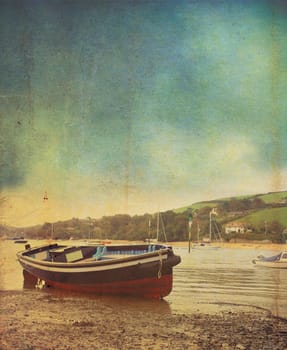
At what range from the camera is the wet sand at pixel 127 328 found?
15.9ft

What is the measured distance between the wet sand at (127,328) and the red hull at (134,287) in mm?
139

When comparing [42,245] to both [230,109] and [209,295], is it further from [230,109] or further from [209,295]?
[230,109]

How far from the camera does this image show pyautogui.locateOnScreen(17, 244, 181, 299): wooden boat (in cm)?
536

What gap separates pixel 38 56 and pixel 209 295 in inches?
111

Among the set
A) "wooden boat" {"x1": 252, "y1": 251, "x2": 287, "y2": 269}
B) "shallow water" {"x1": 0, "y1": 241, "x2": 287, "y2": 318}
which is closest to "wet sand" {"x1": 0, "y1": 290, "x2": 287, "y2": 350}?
"shallow water" {"x1": 0, "y1": 241, "x2": 287, "y2": 318}

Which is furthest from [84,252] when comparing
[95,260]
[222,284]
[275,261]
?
[275,261]

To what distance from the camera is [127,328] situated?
16.5 ft

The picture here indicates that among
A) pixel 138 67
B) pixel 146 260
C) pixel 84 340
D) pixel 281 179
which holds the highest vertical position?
pixel 138 67

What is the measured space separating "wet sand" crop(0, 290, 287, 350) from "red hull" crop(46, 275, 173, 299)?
0.14 metres

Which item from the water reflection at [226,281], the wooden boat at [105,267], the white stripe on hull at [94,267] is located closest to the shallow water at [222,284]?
the water reflection at [226,281]

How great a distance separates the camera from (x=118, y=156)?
5395 millimetres

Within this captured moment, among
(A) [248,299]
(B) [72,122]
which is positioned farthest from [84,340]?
(B) [72,122]

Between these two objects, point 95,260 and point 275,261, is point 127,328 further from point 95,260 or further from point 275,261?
point 275,261

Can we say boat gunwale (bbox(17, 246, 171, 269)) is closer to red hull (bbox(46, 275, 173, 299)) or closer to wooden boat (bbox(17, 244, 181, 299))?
wooden boat (bbox(17, 244, 181, 299))
